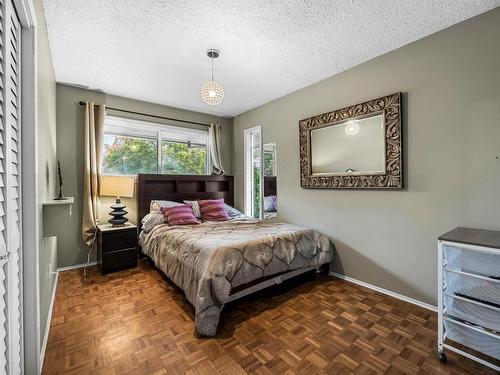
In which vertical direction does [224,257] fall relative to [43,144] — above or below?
below

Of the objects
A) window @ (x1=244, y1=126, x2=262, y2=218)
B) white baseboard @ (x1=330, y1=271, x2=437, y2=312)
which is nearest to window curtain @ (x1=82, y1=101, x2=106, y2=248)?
window @ (x1=244, y1=126, x2=262, y2=218)

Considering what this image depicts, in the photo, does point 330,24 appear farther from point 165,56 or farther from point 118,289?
point 118,289

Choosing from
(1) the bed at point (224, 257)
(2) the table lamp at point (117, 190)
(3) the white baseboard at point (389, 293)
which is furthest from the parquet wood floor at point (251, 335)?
(2) the table lamp at point (117, 190)

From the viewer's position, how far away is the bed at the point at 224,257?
1.93 m

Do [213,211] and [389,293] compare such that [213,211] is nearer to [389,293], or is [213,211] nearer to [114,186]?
[114,186]

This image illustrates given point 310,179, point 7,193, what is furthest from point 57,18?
point 310,179

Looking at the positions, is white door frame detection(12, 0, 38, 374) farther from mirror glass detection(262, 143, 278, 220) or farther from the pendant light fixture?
mirror glass detection(262, 143, 278, 220)

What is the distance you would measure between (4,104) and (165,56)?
1.81 metres

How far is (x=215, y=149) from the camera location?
14.9 ft

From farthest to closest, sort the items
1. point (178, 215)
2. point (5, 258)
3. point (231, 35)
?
point (178, 215), point (231, 35), point (5, 258)

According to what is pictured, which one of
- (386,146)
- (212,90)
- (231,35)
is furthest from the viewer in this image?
(386,146)

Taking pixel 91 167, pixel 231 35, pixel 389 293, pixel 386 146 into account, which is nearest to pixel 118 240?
pixel 91 167

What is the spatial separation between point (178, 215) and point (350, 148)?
243 cm

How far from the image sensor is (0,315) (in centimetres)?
94
